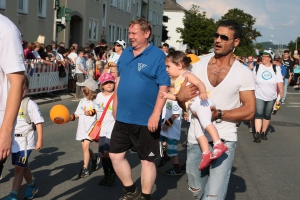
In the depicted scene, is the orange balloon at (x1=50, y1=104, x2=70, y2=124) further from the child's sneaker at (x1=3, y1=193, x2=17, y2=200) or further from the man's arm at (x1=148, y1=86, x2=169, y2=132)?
the man's arm at (x1=148, y1=86, x2=169, y2=132)

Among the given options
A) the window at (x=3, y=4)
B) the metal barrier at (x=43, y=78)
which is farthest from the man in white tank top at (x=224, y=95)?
the window at (x=3, y=4)

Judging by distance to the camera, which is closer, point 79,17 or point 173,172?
point 173,172

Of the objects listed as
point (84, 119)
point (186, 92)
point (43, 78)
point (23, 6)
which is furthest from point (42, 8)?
point (186, 92)

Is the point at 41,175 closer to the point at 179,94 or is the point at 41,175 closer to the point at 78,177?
the point at 78,177

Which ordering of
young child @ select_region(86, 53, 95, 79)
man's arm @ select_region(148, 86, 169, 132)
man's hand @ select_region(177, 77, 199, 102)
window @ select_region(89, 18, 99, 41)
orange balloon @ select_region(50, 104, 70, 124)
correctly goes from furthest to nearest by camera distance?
window @ select_region(89, 18, 99, 41) < young child @ select_region(86, 53, 95, 79) < orange balloon @ select_region(50, 104, 70, 124) < man's arm @ select_region(148, 86, 169, 132) < man's hand @ select_region(177, 77, 199, 102)

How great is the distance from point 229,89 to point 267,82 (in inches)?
294

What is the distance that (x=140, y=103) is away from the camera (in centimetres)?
577

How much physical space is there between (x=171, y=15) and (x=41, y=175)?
121 meters

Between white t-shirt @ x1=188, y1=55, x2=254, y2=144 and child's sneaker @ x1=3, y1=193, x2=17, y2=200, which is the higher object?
white t-shirt @ x1=188, y1=55, x2=254, y2=144

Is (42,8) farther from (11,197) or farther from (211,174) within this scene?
(211,174)

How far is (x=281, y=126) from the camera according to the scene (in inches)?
582

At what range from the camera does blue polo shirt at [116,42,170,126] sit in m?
5.71

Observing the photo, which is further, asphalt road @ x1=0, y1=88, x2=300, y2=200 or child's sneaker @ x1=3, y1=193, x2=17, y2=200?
asphalt road @ x1=0, y1=88, x2=300, y2=200

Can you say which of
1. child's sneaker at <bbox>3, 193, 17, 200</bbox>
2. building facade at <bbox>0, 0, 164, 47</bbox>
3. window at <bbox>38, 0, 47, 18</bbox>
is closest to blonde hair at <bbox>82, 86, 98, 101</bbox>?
child's sneaker at <bbox>3, 193, 17, 200</bbox>
